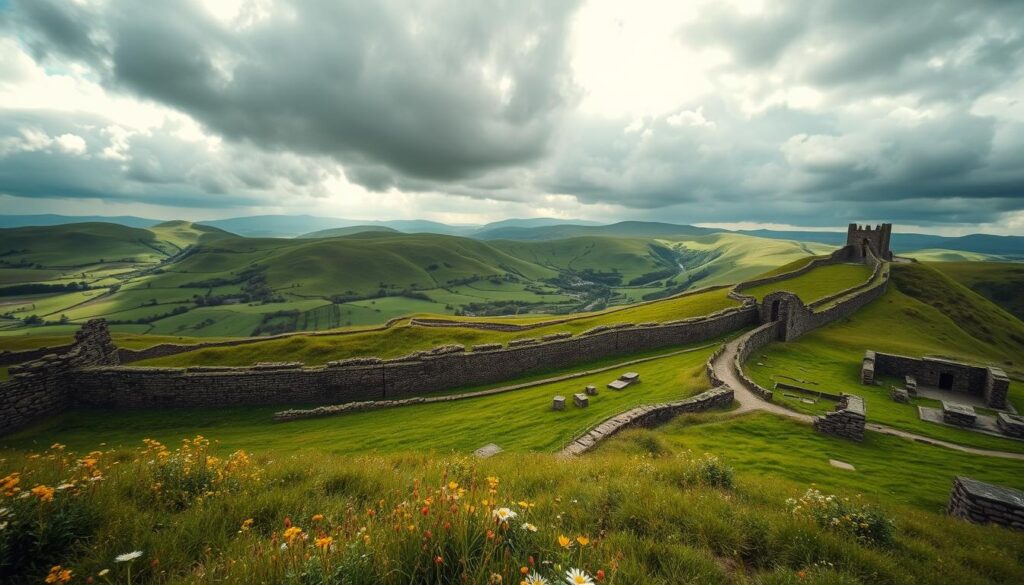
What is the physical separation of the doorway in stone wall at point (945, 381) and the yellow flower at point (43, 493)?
127ft

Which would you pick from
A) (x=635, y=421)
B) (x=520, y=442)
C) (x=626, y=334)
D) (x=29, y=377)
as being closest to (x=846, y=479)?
(x=635, y=421)

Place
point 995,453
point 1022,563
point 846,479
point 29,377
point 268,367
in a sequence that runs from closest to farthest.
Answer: point 1022,563
point 846,479
point 995,453
point 29,377
point 268,367

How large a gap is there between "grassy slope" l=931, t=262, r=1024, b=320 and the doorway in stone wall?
4259 inches

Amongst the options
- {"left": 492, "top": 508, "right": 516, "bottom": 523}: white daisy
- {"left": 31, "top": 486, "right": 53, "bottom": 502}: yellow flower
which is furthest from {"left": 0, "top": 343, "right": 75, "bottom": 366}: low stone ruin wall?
{"left": 492, "top": 508, "right": 516, "bottom": 523}: white daisy

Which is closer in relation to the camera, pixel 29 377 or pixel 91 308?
pixel 29 377

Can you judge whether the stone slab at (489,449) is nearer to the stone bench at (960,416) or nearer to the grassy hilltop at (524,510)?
the grassy hilltop at (524,510)

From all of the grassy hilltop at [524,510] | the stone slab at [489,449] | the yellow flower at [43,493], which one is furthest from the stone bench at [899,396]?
the yellow flower at [43,493]

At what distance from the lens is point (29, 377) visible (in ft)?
66.1

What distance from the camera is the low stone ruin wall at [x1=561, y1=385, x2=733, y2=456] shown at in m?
15.1

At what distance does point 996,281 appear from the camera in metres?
113

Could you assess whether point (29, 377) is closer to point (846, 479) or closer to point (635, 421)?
point (635, 421)

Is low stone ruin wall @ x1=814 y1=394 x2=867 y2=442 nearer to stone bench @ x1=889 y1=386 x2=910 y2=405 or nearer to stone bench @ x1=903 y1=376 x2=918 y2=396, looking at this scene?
stone bench @ x1=889 y1=386 x2=910 y2=405

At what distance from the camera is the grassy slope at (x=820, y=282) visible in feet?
170

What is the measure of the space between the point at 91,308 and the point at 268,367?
684ft
